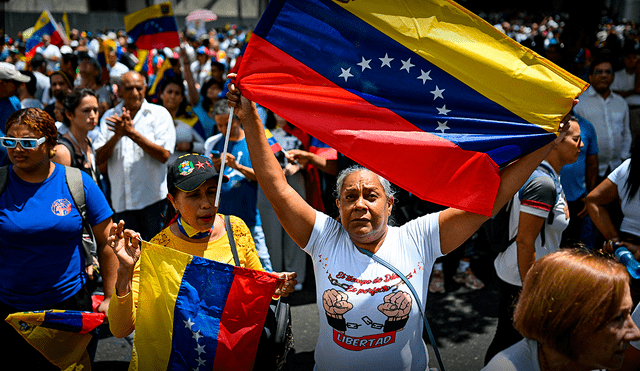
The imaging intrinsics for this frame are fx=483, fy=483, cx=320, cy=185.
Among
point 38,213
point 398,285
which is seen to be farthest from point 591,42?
point 38,213

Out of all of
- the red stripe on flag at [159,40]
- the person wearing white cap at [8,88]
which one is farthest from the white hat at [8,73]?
the red stripe on flag at [159,40]

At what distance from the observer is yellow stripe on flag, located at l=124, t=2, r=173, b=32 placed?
730 centimetres

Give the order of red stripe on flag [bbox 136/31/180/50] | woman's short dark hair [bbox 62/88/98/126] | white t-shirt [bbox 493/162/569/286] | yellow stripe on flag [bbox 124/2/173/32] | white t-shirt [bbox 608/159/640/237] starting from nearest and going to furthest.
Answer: white t-shirt [bbox 493/162/569/286], white t-shirt [bbox 608/159/640/237], woman's short dark hair [bbox 62/88/98/126], yellow stripe on flag [bbox 124/2/173/32], red stripe on flag [bbox 136/31/180/50]

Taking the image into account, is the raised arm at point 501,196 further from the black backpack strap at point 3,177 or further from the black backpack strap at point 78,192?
the black backpack strap at point 3,177

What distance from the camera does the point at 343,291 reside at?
2.38 m

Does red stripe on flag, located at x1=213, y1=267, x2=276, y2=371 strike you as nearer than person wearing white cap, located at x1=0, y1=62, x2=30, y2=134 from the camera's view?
Yes

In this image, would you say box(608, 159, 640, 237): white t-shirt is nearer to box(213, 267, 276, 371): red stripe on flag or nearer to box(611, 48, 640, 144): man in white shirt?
box(213, 267, 276, 371): red stripe on flag

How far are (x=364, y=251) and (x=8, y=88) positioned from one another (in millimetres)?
4984

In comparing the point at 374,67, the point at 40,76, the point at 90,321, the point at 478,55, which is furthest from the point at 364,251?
the point at 40,76

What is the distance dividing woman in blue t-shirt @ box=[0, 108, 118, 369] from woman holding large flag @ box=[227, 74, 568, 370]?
1.31 metres

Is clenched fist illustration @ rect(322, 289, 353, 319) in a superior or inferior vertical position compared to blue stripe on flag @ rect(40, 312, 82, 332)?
superior

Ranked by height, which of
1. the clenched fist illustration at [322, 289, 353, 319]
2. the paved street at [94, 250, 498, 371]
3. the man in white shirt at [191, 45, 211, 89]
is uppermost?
the clenched fist illustration at [322, 289, 353, 319]

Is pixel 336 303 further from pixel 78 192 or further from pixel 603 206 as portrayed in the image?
pixel 603 206

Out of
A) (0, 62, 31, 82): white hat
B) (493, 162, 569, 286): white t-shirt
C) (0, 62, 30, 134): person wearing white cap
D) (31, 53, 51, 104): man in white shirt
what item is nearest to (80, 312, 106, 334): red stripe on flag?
(493, 162, 569, 286): white t-shirt
